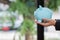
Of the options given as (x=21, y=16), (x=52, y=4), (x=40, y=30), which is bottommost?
(x=40, y=30)

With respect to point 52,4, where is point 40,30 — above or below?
below

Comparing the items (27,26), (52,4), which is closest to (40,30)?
(27,26)

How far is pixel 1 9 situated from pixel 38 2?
367mm

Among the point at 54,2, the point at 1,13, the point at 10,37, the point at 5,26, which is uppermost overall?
the point at 54,2

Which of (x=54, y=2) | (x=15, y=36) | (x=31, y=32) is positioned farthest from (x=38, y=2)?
(x=15, y=36)

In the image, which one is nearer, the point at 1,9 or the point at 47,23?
the point at 47,23

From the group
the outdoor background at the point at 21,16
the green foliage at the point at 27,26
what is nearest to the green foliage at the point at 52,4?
the outdoor background at the point at 21,16

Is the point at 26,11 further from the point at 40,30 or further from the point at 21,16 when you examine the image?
the point at 40,30

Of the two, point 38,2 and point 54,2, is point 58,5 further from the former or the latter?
point 38,2

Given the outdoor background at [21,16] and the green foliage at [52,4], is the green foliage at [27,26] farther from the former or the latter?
the green foliage at [52,4]

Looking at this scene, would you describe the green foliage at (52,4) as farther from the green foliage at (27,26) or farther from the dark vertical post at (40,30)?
the green foliage at (27,26)

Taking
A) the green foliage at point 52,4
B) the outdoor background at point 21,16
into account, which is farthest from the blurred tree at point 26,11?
the green foliage at point 52,4

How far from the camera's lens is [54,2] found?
145 cm

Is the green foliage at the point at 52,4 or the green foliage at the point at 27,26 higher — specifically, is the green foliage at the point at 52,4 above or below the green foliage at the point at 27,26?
above
